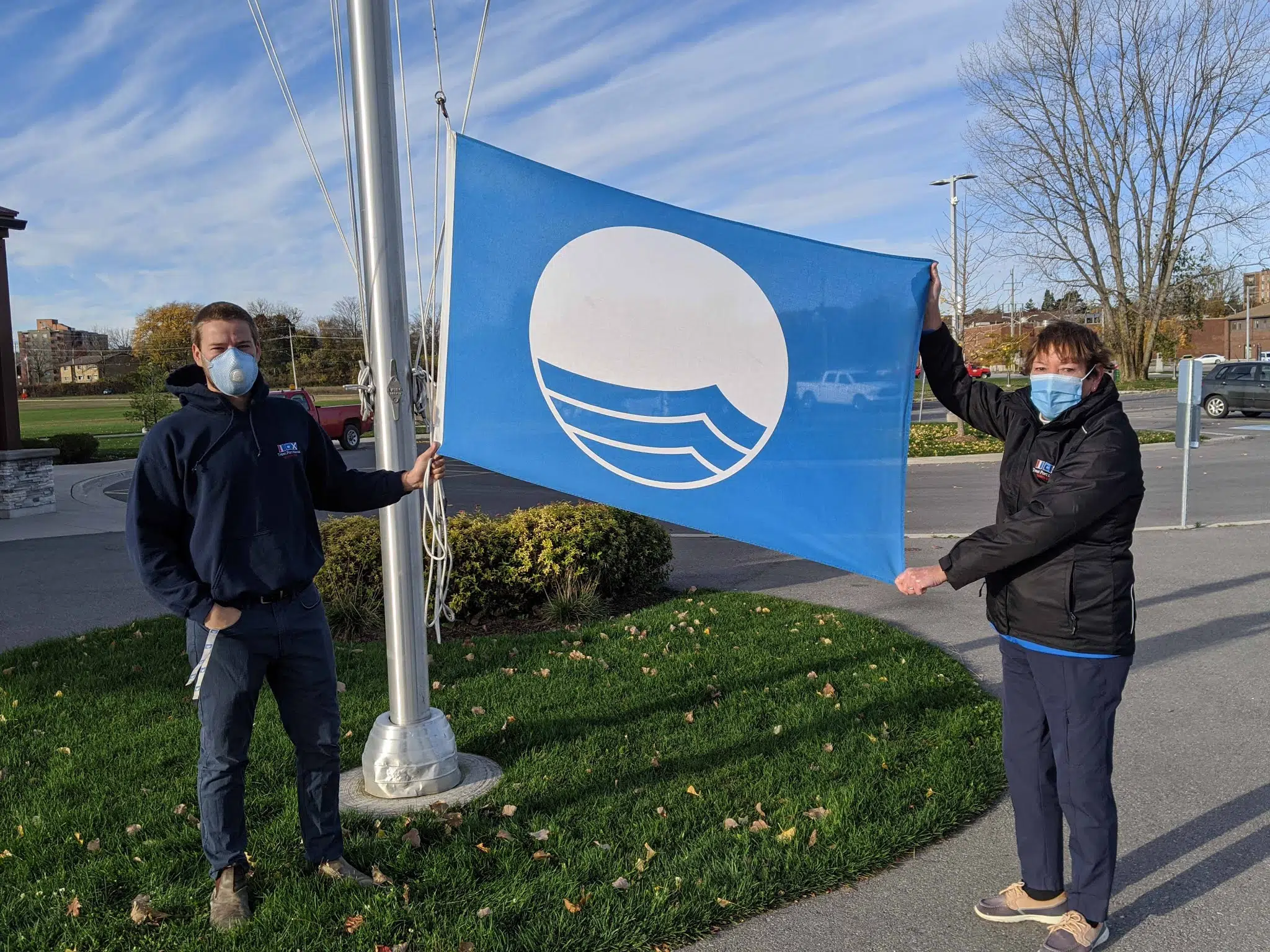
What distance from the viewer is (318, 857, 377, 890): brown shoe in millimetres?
3387

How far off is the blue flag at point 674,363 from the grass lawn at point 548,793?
3.77ft

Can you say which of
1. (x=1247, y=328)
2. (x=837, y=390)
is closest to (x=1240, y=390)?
(x=837, y=390)

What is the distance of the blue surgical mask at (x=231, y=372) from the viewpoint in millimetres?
3033

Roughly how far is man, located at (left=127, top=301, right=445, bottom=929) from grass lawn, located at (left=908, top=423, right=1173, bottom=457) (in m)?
16.6

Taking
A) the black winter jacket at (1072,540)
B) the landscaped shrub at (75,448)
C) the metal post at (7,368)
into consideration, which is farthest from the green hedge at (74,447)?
the black winter jacket at (1072,540)

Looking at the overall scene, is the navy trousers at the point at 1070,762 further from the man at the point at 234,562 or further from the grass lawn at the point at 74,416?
the grass lawn at the point at 74,416

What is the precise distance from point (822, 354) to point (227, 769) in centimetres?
250

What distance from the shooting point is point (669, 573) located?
8609mm

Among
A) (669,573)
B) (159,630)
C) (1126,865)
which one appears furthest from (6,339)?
(1126,865)

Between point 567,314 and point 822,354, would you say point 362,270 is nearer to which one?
point 567,314

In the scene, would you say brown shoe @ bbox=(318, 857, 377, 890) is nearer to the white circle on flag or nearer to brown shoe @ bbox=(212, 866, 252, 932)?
brown shoe @ bbox=(212, 866, 252, 932)

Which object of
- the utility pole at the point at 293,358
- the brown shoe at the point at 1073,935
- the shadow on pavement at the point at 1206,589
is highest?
the utility pole at the point at 293,358

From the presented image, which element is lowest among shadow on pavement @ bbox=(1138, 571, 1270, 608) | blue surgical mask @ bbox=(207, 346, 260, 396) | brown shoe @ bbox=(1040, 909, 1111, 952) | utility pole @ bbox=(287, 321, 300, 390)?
shadow on pavement @ bbox=(1138, 571, 1270, 608)

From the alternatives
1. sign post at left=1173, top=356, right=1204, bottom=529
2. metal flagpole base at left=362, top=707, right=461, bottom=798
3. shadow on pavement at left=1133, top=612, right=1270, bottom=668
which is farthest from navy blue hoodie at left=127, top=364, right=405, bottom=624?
sign post at left=1173, top=356, right=1204, bottom=529
